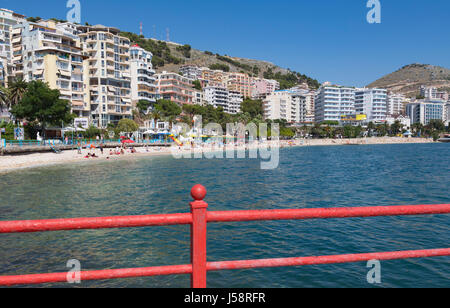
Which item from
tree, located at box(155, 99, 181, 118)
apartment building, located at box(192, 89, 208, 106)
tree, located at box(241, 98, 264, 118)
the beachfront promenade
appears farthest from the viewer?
tree, located at box(241, 98, 264, 118)

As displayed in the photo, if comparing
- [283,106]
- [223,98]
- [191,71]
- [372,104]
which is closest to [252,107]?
[223,98]

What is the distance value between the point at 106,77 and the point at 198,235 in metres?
87.3

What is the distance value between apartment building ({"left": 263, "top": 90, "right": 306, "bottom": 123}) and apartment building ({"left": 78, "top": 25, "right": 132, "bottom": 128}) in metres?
89.8

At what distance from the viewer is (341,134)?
159 metres

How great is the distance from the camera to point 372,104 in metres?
182

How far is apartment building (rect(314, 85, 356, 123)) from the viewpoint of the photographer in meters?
176

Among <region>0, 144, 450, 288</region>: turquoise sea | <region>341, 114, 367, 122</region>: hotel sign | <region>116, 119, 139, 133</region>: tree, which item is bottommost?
<region>0, 144, 450, 288</region>: turquoise sea

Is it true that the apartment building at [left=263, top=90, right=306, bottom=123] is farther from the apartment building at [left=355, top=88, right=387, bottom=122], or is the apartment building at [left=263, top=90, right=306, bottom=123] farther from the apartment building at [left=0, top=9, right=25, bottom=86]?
the apartment building at [left=0, top=9, right=25, bottom=86]

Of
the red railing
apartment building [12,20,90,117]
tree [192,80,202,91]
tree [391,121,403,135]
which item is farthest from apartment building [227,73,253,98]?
the red railing

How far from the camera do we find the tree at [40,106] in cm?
5409

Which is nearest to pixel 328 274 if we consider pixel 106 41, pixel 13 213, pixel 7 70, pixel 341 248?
pixel 341 248

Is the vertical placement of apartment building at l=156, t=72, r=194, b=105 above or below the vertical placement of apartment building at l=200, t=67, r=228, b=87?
below
